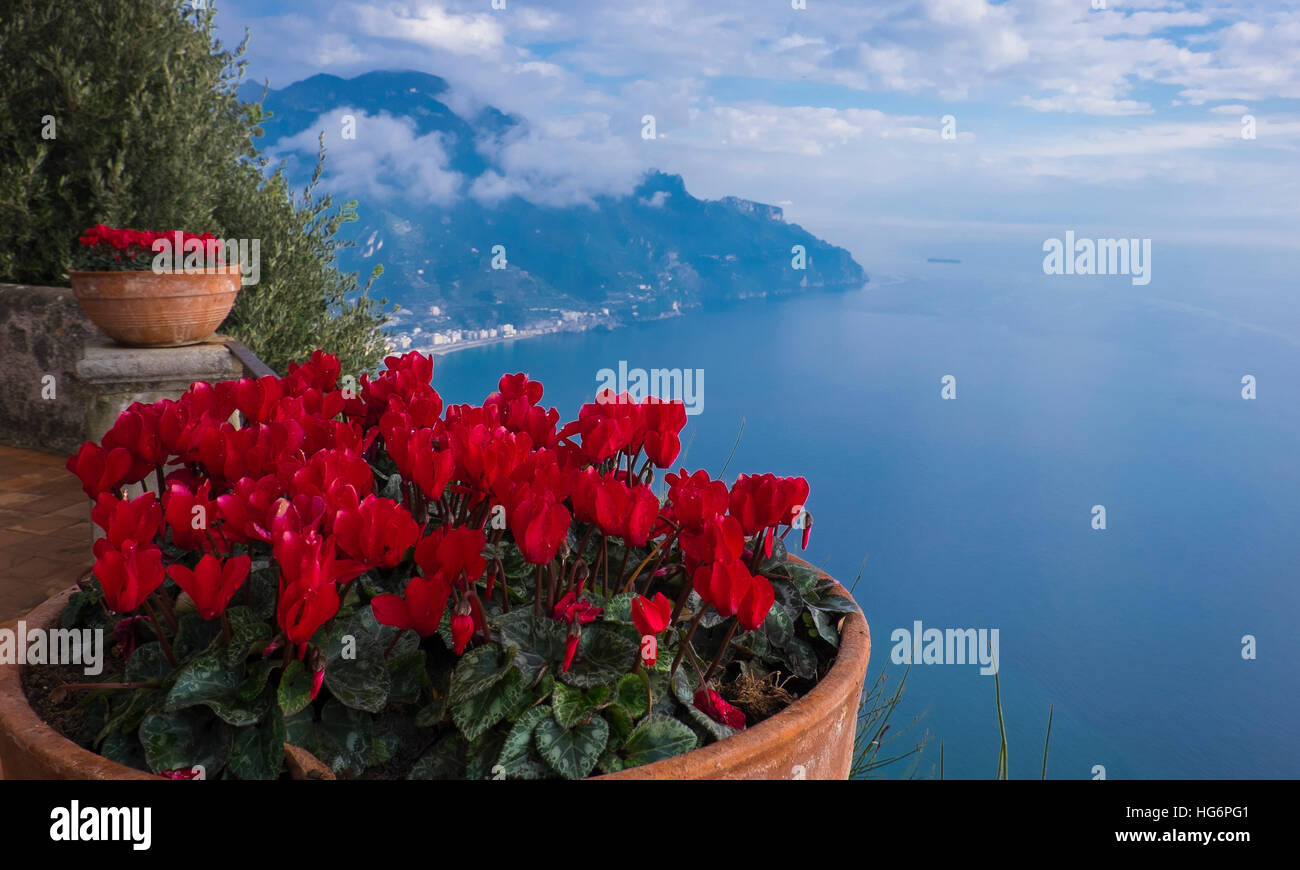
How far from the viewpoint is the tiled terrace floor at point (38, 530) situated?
120 inches

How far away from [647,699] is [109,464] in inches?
34.1

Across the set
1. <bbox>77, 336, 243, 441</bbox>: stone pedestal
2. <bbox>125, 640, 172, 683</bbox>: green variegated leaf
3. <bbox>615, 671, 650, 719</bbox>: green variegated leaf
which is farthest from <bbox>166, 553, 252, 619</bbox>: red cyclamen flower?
<bbox>77, 336, 243, 441</bbox>: stone pedestal

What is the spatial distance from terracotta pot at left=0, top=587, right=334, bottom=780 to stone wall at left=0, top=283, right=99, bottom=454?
167 inches

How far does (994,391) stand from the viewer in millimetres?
73750

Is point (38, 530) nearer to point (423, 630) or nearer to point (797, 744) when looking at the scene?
point (423, 630)

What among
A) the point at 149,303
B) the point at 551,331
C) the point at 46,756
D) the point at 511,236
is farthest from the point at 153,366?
the point at 511,236

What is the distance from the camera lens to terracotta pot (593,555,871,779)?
0.99 metres

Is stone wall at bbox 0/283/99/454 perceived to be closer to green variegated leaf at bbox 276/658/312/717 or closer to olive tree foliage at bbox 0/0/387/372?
olive tree foliage at bbox 0/0/387/372

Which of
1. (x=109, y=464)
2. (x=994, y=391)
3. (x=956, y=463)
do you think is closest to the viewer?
(x=109, y=464)

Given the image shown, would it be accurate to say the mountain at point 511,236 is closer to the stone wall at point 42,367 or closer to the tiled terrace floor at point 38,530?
the stone wall at point 42,367

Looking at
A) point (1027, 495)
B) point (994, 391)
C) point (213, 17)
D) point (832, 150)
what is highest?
point (832, 150)

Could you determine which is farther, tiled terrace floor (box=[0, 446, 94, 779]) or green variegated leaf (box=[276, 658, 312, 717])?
tiled terrace floor (box=[0, 446, 94, 779])

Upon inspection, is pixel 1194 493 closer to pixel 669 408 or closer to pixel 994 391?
pixel 994 391

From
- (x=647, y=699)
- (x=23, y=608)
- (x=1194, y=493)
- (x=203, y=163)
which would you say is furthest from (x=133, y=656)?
(x=1194, y=493)
